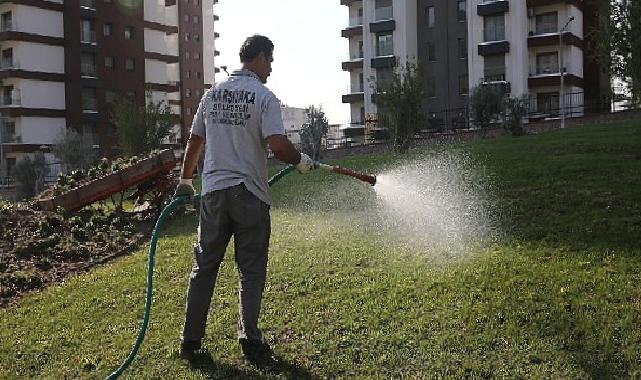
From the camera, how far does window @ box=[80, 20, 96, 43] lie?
5522 centimetres

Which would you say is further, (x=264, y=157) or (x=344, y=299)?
(x=344, y=299)

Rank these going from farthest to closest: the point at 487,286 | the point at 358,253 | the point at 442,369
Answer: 1. the point at 358,253
2. the point at 487,286
3. the point at 442,369

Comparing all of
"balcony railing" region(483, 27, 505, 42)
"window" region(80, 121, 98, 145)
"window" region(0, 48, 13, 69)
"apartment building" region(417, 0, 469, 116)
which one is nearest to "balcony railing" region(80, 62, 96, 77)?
"window" region(80, 121, 98, 145)

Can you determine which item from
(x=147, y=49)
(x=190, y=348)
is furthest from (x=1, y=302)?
(x=147, y=49)

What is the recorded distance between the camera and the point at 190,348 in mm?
5102

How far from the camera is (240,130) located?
191 inches

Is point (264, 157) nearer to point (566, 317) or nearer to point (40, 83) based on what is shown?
point (566, 317)

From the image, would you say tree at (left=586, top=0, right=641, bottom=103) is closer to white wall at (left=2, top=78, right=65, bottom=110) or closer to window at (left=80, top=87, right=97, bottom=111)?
white wall at (left=2, top=78, right=65, bottom=110)

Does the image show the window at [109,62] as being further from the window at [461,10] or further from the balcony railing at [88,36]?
the window at [461,10]

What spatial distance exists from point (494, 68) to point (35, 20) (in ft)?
110

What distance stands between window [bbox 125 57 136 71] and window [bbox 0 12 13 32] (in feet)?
32.8

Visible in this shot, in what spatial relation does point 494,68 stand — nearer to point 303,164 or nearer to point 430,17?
point 430,17

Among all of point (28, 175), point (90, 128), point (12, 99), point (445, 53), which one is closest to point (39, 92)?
point (12, 99)

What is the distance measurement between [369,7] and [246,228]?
52667 mm
